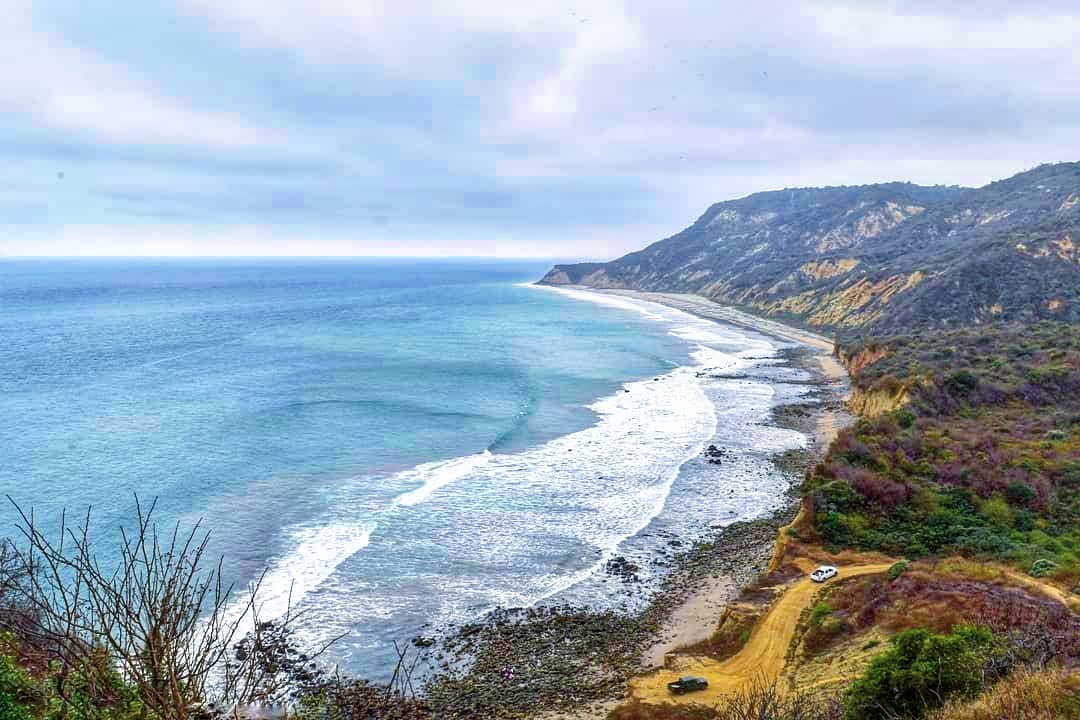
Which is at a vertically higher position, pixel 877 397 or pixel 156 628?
pixel 156 628

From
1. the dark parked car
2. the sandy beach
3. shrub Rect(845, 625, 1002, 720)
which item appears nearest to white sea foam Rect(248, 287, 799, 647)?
the sandy beach

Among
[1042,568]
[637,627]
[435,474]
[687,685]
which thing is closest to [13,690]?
[687,685]

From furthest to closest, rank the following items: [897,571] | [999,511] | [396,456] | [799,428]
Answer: [799,428]
[396,456]
[999,511]
[897,571]

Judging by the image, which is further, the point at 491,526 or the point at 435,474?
the point at 435,474

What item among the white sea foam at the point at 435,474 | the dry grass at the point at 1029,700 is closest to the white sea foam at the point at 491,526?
the white sea foam at the point at 435,474

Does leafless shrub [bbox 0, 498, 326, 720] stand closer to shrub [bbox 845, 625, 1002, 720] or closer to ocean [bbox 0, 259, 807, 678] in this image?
ocean [bbox 0, 259, 807, 678]

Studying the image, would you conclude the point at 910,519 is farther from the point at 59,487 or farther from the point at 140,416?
the point at 140,416

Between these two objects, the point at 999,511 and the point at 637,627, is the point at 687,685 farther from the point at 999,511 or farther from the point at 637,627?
the point at 999,511
